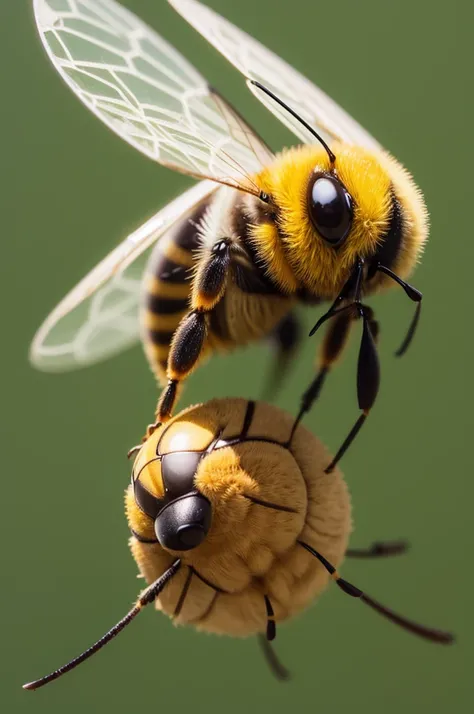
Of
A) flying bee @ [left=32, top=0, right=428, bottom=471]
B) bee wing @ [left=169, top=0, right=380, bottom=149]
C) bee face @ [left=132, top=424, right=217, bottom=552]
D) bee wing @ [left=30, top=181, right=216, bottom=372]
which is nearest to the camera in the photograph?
bee face @ [left=132, top=424, right=217, bottom=552]

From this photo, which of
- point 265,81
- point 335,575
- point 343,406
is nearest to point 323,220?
point 265,81

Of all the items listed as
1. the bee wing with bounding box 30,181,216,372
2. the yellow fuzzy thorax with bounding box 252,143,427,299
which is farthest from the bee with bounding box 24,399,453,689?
the bee wing with bounding box 30,181,216,372

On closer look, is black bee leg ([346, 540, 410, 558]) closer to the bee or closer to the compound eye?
the bee

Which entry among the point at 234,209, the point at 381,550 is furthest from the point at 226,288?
the point at 381,550

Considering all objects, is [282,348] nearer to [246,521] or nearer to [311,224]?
[311,224]

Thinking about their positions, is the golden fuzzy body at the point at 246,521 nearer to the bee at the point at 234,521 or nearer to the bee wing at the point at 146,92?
the bee at the point at 234,521

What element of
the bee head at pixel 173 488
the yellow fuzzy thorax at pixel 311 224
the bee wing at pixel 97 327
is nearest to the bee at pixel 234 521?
the bee head at pixel 173 488
